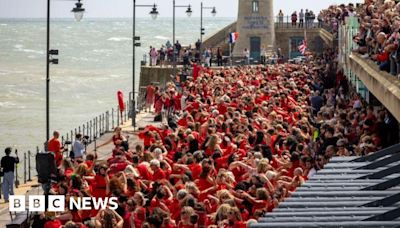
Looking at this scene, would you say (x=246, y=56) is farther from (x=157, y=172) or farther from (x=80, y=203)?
(x=80, y=203)

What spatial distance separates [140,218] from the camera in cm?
1429

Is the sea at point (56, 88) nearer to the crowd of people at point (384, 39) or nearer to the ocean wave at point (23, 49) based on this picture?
the ocean wave at point (23, 49)

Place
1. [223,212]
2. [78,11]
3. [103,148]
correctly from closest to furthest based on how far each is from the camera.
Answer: [223,212], [78,11], [103,148]

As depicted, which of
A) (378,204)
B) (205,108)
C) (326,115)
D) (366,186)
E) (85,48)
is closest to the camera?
(378,204)

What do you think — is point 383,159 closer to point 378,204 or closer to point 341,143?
point 378,204

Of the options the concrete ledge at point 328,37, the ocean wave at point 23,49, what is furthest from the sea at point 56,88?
the concrete ledge at point 328,37

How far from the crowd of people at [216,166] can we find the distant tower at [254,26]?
44.1 meters

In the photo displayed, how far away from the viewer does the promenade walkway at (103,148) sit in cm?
2103

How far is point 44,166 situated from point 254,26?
54.4 metres

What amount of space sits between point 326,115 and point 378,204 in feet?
46.1

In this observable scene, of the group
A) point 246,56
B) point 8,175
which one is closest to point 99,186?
point 8,175

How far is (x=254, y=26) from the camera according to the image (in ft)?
233

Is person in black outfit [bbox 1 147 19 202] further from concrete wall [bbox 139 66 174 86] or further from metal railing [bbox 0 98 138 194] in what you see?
concrete wall [bbox 139 66 174 86]

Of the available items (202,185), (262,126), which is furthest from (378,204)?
(262,126)
